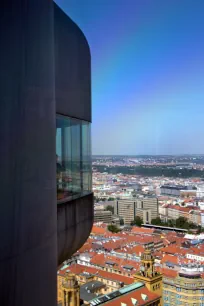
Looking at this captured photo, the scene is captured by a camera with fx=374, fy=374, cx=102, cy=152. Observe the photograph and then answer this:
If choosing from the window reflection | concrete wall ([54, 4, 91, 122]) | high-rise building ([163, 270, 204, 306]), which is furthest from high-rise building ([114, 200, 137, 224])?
concrete wall ([54, 4, 91, 122])

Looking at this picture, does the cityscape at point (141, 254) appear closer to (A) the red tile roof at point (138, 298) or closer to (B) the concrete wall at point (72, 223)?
(A) the red tile roof at point (138, 298)

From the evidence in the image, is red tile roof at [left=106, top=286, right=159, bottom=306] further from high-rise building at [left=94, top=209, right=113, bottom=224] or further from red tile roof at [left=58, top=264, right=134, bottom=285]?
high-rise building at [left=94, top=209, right=113, bottom=224]

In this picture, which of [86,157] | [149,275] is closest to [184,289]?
[149,275]

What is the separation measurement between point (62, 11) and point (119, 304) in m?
21.5

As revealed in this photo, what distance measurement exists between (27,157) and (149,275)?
2455cm

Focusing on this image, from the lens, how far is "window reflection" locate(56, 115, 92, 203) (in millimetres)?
3127

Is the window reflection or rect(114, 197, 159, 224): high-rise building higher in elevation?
the window reflection

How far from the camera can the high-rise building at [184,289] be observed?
28922 millimetres

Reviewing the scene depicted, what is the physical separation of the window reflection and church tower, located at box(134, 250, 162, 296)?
21.1 meters

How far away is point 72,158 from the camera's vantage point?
136 inches

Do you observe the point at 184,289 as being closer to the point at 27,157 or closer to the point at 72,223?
the point at 72,223

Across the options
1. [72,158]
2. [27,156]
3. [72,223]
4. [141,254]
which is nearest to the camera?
[27,156]

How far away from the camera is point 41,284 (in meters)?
1.83

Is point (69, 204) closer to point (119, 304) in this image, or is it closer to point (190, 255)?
point (119, 304)
